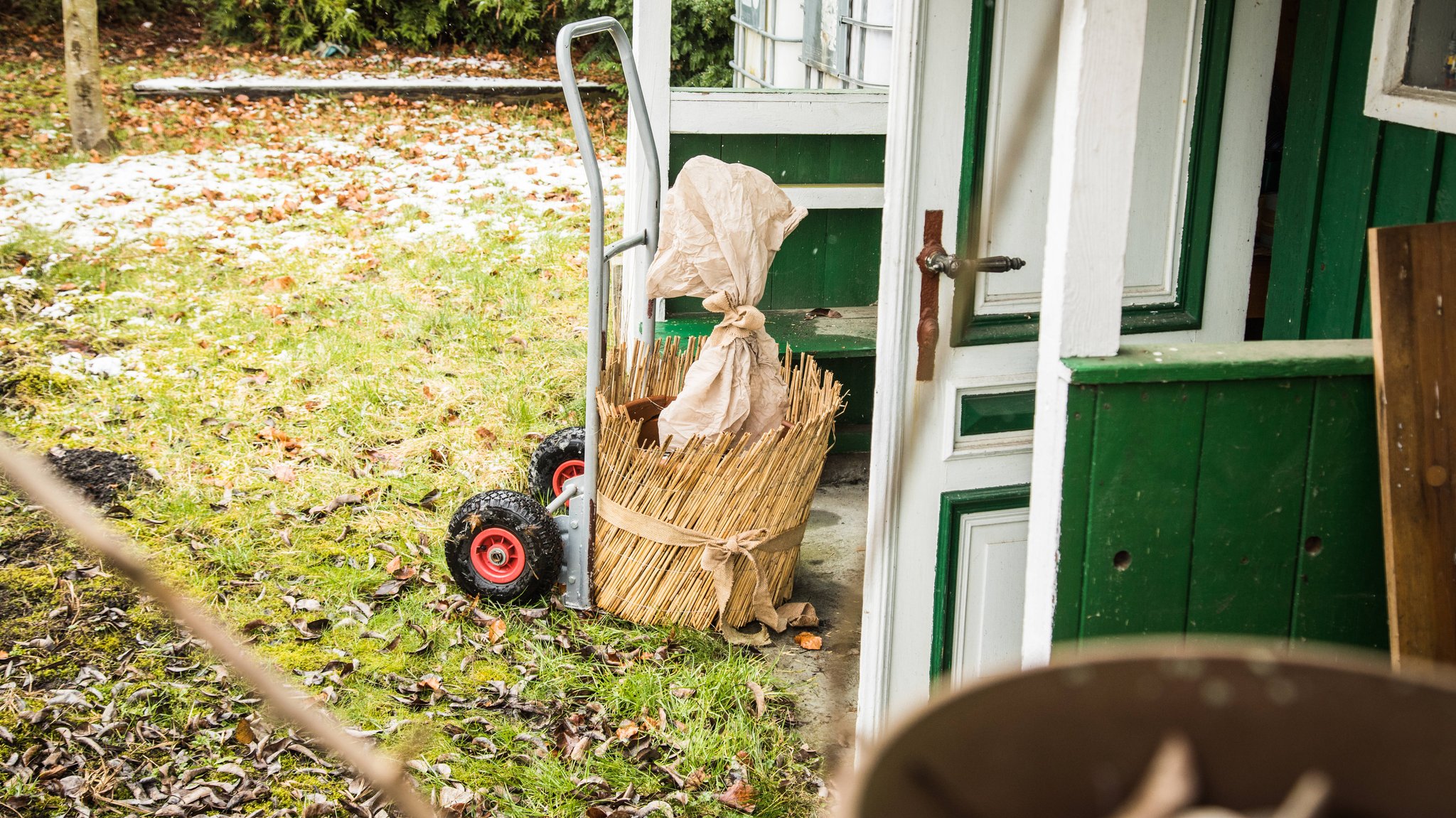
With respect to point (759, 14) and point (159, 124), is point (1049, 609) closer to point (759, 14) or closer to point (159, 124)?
point (759, 14)

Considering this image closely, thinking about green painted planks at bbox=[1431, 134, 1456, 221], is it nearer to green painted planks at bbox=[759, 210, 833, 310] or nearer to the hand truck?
the hand truck

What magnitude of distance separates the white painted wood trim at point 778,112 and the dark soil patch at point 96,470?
8.14 feet

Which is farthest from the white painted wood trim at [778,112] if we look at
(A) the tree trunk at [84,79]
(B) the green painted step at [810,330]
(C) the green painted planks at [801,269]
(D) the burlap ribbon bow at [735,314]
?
(A) the tree trunk at [84,79]

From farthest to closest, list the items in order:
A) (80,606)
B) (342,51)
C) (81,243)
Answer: (342,51) < (81,243) < (80,606)

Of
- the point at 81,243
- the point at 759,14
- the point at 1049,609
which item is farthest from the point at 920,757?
the point at 81,243

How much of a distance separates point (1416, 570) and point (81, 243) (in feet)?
23.6

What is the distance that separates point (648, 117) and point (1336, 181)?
2.58 metres

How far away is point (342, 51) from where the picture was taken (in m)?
14.2

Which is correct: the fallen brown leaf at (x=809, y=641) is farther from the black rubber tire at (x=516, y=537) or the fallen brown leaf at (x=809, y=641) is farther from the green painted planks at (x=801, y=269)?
the green painted planks at (x=801, y=269)

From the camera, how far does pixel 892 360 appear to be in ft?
8.52

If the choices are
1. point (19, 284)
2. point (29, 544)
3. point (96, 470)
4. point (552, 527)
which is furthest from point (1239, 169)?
point (19, 284)

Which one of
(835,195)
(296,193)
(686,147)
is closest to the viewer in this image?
(686,147)

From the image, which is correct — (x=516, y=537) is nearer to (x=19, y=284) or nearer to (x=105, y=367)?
(x=105, y=367)

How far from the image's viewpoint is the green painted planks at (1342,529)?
6.82 ft
